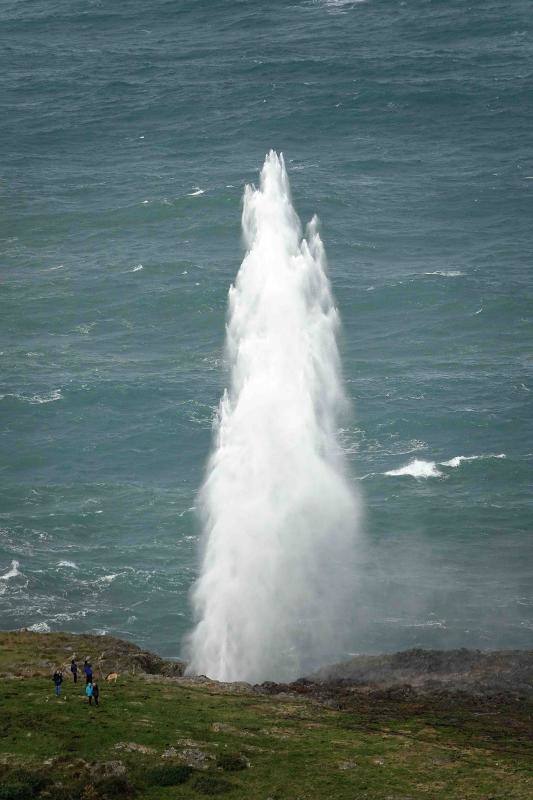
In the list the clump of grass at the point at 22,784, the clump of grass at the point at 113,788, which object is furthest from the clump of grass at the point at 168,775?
the clump of grass at the point at 22,784

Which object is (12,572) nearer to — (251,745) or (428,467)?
(428,467)

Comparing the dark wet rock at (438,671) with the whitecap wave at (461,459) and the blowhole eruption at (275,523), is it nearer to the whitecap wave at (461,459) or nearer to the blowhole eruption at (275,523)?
the blowhole eruption at (275,523)

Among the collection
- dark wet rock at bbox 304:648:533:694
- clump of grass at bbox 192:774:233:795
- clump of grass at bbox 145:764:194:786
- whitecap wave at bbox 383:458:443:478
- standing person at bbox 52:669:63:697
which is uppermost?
whitecap wave at bbox 383:458:443:478

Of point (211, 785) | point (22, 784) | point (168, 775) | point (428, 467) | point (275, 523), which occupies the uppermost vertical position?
point (428, 467)

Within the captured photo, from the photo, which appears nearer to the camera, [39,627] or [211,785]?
[211,785]

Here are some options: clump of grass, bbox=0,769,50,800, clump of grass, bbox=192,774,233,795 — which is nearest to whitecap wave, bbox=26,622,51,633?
clump of grass, bbox=0,769,50,800

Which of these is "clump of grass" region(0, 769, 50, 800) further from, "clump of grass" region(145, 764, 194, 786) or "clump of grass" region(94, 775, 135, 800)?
"clump of grass" region(145, 764, 194, 786)

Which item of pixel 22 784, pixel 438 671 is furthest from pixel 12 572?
pixel 22 784
